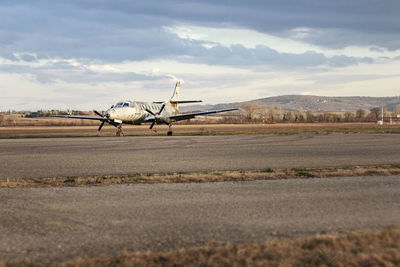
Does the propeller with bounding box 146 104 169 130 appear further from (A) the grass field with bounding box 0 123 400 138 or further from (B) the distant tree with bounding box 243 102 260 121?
(B) the distant tree with bounding box 243 102 260 121

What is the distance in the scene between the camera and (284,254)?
16.2 ft

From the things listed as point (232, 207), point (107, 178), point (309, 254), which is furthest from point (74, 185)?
point (309, 254)

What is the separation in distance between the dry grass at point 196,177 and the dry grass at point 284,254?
588cm

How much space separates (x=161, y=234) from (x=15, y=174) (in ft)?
29.2

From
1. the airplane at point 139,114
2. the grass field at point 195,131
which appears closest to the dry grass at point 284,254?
the airplane at point 139,114

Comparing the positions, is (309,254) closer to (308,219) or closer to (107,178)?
(308,219)

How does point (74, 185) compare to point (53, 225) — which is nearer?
point (53, 225)

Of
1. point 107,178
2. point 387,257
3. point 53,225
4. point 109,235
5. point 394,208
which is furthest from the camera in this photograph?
point 107,178

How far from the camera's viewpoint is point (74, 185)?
10.6m

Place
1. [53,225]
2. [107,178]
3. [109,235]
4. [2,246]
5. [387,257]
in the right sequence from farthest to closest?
[107,178]
[53,225]
[109,235]
[2,246]
[387,257]

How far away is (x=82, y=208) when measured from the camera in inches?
308

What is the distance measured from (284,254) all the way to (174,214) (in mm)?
2814

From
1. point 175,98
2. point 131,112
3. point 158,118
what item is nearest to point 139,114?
point 131,112

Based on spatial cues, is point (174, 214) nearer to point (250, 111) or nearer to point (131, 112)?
point (131, 112)
